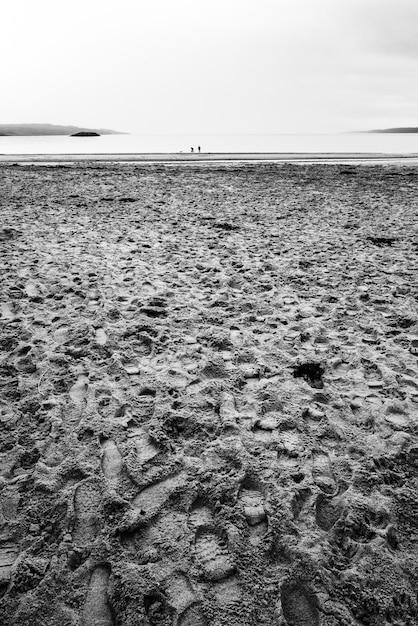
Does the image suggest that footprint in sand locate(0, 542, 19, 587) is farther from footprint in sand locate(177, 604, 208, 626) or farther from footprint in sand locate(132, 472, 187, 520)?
footprint in sand locate(177, 604, 208, 626)

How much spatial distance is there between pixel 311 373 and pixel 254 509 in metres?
1.23

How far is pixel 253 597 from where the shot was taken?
1.53 meters

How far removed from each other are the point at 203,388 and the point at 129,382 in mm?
504

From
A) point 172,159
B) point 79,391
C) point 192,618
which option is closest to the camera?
point 192,618

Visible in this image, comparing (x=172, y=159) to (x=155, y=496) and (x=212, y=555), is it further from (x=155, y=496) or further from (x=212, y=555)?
(x=212, y=555)

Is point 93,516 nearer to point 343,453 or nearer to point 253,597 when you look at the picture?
point 253,597

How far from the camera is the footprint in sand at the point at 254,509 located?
179 centimetres

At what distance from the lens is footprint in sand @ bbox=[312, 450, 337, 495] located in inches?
78.9

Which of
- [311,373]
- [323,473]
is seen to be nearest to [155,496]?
[323,473]

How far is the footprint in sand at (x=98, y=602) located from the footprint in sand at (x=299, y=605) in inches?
24.9

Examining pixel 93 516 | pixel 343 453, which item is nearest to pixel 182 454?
pixel 93 516

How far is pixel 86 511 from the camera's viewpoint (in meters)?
1.84

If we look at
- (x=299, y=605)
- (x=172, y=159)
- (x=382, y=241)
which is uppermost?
(x=172, y=159)

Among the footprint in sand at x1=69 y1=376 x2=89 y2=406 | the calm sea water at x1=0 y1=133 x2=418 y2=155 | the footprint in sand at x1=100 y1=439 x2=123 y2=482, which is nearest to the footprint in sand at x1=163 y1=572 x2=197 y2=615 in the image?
the footprint in sand at x1=100 y1=439 x2=123 y2=482
